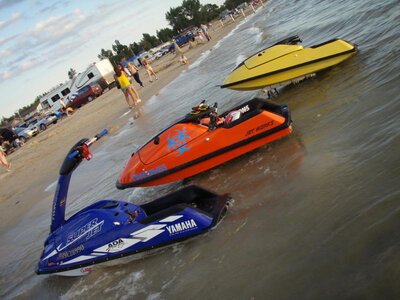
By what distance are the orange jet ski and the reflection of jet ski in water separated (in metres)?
2.22

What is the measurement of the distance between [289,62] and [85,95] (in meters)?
33.9

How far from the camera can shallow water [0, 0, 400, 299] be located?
3.87 metres

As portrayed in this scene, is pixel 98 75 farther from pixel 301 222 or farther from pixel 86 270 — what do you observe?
pixel 301 222

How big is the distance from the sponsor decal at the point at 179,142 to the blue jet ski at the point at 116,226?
1315 mm

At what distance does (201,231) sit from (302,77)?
622 cm

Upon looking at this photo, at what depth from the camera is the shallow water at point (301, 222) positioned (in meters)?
3.87

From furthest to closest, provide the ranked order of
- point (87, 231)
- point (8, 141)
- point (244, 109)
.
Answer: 1. point (8, 141)
2. point (244, 109)
3. point (87, 231)

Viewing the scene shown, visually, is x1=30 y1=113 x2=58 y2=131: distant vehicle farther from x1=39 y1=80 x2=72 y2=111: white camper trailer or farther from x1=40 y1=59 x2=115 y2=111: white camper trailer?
x1=39 y1=80 x2=72 y2=111: white camper trailer

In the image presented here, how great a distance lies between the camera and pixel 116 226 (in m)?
5.76

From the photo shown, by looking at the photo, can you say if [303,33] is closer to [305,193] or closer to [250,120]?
[250,120]

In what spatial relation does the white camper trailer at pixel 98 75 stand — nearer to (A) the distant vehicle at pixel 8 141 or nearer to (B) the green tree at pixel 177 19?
(A) the distant vehicle at pixel 8 141

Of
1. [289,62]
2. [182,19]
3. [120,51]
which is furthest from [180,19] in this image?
[289,62]

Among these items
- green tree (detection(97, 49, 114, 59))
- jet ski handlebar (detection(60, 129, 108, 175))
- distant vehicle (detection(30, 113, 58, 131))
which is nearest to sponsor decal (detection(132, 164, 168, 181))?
jet ski handlebar (detection(60, 129, 108, 175))

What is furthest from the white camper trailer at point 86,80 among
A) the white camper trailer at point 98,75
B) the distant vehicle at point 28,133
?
the distant vehicle at point 28,133
